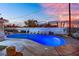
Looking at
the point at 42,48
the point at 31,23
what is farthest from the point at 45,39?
the point at 31,23

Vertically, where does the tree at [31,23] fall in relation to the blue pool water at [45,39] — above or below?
above

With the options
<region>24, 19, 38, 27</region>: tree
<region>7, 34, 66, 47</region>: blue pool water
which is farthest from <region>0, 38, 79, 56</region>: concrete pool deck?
<region>24, 19, 38, 27</region>: tree

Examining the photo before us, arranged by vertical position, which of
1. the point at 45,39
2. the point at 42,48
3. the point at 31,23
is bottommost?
the point at 42,48

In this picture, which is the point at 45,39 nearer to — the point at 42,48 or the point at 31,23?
the point at 42,48

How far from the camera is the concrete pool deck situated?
1.81 metres

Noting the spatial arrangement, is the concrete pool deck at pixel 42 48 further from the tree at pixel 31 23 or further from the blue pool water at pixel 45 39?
the tree at pixel 31 23

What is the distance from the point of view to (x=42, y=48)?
1829 mm

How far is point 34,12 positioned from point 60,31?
0.41m

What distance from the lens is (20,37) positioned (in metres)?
1.84

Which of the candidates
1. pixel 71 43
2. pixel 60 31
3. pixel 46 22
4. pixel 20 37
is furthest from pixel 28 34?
pixel 71 43

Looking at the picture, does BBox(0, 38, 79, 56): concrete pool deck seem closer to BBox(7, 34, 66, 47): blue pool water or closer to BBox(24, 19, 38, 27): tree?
BBox(7, 34, 66, 47): blue pool water

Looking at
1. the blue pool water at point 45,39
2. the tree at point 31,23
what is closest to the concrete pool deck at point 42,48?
the blue pool water at point 45,39

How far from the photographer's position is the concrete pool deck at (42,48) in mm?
1812

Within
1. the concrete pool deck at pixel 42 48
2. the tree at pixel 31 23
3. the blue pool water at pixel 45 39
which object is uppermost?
the tree at pixel 31 23
